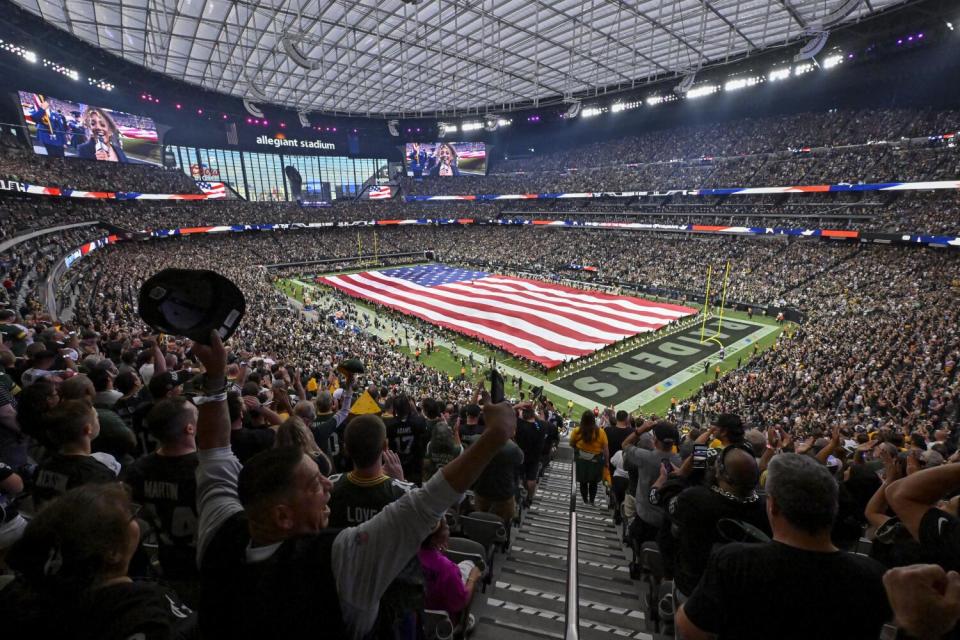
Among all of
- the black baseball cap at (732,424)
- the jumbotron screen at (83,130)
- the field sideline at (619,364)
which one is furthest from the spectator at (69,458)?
the jumbotron screen at (83,130)

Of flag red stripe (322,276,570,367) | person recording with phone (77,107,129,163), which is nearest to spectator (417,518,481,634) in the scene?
flag red stripe (322,276,570,367)

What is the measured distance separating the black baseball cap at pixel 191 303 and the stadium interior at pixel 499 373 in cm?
Answer: 2

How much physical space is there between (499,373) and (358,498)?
1.25 meters

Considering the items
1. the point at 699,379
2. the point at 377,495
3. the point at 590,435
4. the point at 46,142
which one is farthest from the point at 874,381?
the point at 46,142

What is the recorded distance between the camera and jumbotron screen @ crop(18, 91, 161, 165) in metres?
36.9

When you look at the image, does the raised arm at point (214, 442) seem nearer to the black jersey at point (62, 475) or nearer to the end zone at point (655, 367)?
the black jersey at point (62, 475)

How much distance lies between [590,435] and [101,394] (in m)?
6.65

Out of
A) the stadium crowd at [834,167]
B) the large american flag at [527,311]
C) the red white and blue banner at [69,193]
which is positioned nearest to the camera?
the red white and blue banner at [69,193]

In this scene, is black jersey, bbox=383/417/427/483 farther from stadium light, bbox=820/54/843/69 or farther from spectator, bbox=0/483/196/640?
stadium light, bbox=820/54/843/69

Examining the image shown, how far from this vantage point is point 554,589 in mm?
4672

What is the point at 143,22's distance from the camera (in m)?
29.7

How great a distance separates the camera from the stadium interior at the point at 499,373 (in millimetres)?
1715

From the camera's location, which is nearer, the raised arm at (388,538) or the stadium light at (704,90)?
the raised arm at (388,538)

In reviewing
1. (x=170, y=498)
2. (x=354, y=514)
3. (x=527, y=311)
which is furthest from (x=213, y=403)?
(x=527, y=311)
